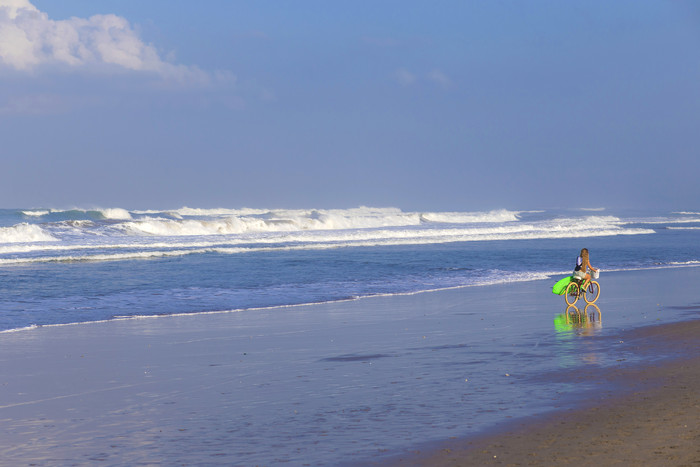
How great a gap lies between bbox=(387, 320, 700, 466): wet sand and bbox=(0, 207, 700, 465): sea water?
1.06ft

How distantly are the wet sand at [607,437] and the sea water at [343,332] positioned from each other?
0.32 m

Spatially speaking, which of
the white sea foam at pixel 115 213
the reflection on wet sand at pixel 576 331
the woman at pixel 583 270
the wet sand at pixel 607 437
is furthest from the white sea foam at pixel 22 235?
the white sea foam at pixel 115 213

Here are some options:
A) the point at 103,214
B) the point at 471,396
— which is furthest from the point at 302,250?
the point at 103,214

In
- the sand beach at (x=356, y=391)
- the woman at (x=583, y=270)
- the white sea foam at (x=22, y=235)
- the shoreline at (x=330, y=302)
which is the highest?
the white sea foam at (x=22, y=235)

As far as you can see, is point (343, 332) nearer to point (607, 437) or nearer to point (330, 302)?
point (330, 302)

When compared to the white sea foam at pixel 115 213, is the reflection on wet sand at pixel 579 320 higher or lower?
lower

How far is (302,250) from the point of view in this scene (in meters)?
34.2

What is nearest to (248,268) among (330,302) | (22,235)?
(330,302)

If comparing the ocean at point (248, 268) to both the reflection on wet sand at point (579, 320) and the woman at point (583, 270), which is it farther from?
the reflection on wet sand at point (579, 320)

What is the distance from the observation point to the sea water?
591cm

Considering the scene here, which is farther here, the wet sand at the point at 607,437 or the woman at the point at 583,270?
the woman at the point at 583,270

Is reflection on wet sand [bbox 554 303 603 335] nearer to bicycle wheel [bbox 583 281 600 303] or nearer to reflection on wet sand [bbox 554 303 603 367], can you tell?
reflection on wet sand [bbox 554 303 603 367]

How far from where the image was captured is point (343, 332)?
11586 millimetres

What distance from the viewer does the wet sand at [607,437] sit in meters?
4.87
